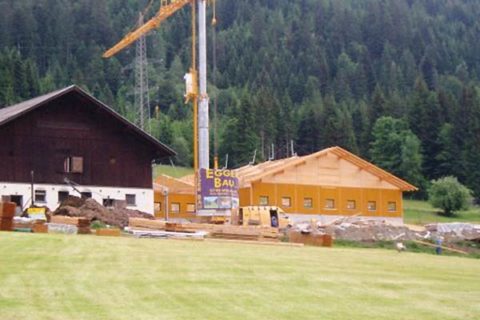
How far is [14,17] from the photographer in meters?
193

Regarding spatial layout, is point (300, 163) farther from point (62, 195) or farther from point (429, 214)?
point (429, 214)

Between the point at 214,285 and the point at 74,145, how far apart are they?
1351 inches

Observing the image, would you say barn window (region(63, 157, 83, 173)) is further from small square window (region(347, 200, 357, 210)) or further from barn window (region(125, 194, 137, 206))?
small square window (region(347, 200, 357, 210))

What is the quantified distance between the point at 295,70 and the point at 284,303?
183158 mm

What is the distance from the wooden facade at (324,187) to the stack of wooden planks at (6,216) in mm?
33406

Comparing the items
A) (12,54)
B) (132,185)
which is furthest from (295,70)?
(132,185)

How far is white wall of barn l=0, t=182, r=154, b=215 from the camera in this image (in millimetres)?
48469

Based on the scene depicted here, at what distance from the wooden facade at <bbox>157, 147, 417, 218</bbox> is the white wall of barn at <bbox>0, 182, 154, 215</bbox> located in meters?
13.1

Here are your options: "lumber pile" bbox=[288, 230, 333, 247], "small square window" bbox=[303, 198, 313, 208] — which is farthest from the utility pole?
"lumber pile" bbox=[288, 230, 333, 247]

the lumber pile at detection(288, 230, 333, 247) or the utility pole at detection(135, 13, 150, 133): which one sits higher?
the utility pole at detection(135, 13, 150, 133)

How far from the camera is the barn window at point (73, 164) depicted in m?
50.8

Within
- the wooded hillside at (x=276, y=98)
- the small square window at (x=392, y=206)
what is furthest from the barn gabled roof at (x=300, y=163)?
the wooded hillside at (x=276, y=98)

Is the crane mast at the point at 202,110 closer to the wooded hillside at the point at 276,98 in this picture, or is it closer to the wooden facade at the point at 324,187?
A: the wooden facade at the point at 324,187

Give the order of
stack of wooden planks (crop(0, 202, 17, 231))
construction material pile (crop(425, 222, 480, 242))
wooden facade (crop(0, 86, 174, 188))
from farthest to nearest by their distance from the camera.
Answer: wooden facade (crop(0, 86, 174, 188))
construction material pile (crop(425, 222, 480, 242))
stack of wooden planks (crop(0, 202, 17, 231))
